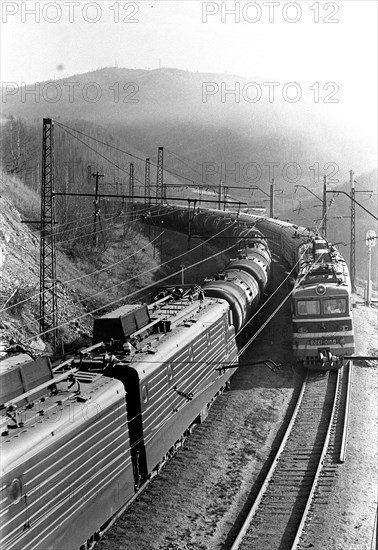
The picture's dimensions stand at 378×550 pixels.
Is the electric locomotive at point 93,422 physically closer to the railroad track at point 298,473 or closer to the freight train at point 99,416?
the freight train at point 99,416

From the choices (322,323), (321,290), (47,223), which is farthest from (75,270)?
(322,323)

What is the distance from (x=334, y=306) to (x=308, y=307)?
1.00 m

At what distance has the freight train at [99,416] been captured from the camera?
1079 centimetres

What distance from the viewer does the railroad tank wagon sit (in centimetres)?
1045

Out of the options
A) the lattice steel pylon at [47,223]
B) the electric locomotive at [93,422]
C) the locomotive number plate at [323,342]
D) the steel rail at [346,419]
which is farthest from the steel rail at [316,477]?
the lattice steel pylon at [47,223]

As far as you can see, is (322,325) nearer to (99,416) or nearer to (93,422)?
(99,416)

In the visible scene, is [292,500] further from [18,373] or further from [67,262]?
[67,262]

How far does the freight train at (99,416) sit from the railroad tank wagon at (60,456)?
18 millimetres

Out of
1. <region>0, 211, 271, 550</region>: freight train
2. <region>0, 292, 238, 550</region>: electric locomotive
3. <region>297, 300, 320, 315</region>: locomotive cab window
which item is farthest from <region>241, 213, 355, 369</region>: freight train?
<region>0, 292, 238, 550</region>: electric locomotive

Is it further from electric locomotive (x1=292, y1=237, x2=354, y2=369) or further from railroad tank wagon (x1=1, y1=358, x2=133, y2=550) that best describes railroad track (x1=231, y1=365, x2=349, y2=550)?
railroad tank wagon (x1=1, y1=358, x2=133, y2=550)

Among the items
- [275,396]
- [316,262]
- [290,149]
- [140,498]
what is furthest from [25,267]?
[290,149]

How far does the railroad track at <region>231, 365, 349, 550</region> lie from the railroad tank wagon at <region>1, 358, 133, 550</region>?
321cm

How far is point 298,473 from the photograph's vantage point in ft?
58.4

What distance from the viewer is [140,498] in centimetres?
1602
